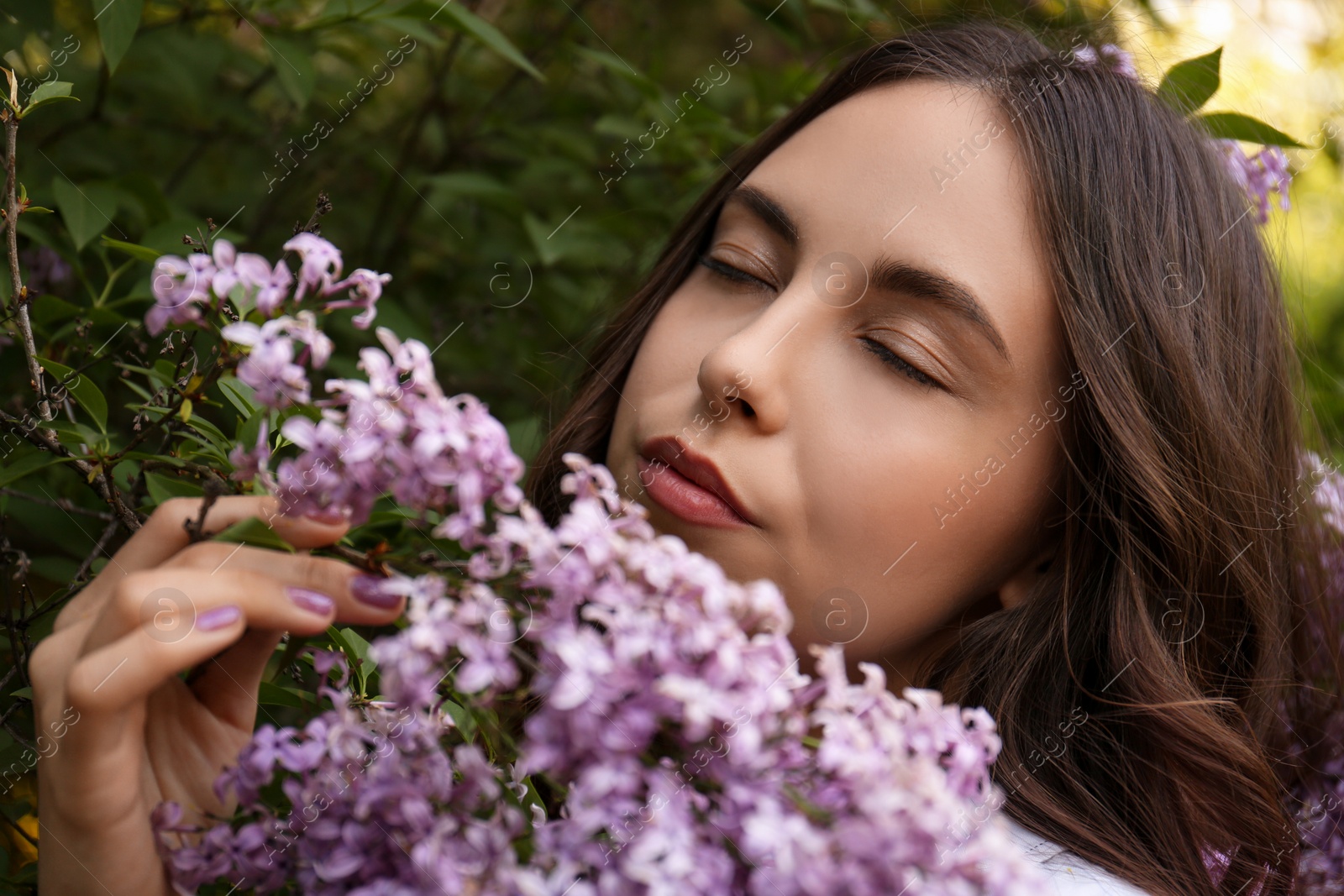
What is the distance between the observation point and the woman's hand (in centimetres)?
68

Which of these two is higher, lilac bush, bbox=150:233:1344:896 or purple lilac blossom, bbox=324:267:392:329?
purple lilac blossom, bbox=324:267:392:329

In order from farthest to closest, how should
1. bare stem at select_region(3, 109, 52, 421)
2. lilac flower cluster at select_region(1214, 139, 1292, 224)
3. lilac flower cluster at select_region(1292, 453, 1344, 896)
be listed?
lilac flower cluster at select_region(1292, 453, 1344, 896)
lilac flower cluster at select_region(1214, 139, 1292, 224)
bare stem at select_region(3, 109, 52, 421)

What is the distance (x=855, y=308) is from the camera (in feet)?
3.54

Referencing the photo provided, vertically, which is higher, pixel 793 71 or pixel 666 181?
pixel 793 71

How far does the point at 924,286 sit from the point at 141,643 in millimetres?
800

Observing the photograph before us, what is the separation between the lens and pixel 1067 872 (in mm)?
1081

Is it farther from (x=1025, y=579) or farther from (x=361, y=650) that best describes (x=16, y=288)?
(x=1025, y=579)

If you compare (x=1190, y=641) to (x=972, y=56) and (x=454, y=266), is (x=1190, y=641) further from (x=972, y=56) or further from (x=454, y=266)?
(x=454, y=266)

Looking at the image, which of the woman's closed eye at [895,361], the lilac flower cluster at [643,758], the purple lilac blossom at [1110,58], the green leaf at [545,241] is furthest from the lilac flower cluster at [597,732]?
the purple lilac blossom at [1110,58]

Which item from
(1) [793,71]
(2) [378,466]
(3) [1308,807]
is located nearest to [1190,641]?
(3) [1308,807]

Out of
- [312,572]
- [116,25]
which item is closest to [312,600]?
[312,572]

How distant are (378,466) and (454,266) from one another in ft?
5.25

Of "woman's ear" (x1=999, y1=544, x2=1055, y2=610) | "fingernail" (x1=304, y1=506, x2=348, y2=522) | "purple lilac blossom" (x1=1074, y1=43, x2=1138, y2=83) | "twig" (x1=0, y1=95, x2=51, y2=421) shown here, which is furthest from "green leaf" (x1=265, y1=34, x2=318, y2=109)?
"woman's ear" (x1=999, y1=544, x2=1055, y2=610)

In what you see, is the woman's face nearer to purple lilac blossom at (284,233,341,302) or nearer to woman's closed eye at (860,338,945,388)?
woman's closed eye at (860,338,945,388)
